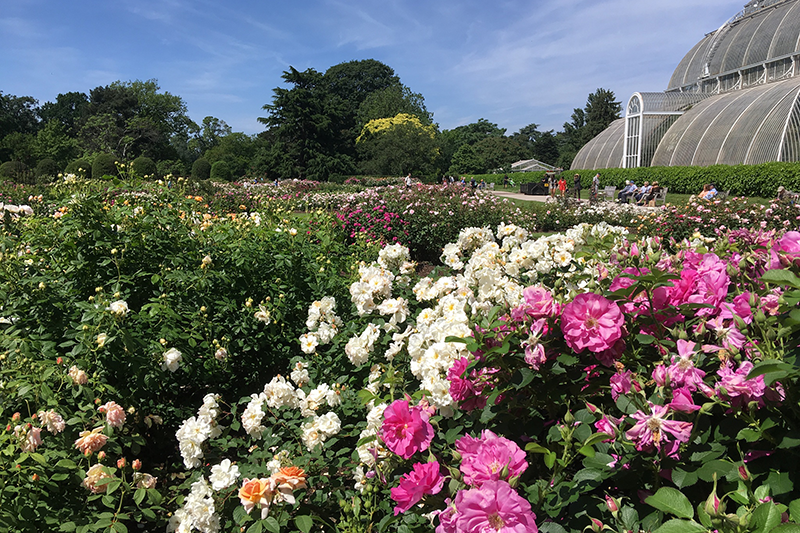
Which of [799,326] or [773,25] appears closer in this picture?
[799,326]

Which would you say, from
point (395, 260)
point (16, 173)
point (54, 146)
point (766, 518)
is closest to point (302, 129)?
point (16, 173)

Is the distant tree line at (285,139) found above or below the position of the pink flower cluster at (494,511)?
above

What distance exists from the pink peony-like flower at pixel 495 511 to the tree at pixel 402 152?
3974cm

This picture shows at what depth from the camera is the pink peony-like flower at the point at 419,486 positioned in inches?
46.3

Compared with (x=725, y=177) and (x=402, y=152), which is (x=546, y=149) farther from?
(x=725, y=177)

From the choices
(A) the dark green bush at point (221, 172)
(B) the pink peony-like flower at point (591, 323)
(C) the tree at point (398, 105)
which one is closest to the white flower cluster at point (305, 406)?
(B) the pink peony-like flower at point (591, 323)

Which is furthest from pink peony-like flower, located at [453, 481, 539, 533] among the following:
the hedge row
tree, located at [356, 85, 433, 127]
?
tree, located at [356, 85, 433, 127]

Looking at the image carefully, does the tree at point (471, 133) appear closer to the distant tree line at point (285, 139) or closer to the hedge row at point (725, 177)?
the distant tree line at point (285, 139)

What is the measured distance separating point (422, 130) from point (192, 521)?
42.1 metres

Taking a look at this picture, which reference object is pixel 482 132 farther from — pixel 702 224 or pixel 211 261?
pixel 211 261

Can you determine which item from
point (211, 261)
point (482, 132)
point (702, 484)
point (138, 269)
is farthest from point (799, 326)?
point (482, 132)

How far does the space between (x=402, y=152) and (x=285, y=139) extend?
999 cm

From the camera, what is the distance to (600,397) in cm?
140

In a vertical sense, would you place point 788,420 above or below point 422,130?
below
